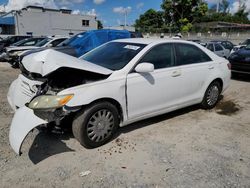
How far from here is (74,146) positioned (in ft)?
12.1

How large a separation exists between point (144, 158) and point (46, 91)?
169 cm

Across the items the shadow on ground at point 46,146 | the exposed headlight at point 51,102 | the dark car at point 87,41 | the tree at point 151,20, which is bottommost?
the shadow on ground at point 46,146

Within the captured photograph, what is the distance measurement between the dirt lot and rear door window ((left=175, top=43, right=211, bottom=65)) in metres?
1.19

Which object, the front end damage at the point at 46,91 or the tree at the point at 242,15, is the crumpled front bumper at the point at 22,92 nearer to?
the front end damage at the point at 46,91

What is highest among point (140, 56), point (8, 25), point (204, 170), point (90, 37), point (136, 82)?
point (8, 25)

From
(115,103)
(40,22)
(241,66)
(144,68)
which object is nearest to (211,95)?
(144,68)


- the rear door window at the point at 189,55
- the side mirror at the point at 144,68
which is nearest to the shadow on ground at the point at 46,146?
the side mirror at the point at 144,68

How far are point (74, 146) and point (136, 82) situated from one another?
1372 millimetres

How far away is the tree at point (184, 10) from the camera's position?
150ft

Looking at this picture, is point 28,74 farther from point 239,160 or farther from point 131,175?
point 239,160

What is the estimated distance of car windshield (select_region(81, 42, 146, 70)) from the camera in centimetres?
399

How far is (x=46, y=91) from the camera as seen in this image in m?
3.47

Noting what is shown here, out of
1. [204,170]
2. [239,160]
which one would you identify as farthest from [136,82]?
[239,160]

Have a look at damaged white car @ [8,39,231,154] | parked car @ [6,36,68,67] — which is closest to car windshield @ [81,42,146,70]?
damaged white car @ [8,39,231,154]
